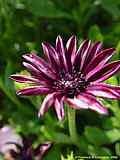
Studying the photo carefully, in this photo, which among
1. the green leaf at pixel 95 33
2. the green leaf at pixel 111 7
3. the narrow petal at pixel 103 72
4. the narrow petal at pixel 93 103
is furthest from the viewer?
the green leaf at pixel 111 7

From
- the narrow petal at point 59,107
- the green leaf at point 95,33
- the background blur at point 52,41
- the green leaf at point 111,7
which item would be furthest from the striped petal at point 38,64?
the green leaf at point 111,7

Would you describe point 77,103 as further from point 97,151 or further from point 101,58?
point 97,151

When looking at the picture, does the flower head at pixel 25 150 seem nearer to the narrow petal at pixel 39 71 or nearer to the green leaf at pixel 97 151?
the green leaf at pixel 97 151

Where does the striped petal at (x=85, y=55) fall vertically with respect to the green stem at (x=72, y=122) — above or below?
above

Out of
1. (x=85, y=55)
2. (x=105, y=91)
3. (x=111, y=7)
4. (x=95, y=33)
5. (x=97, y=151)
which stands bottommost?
(x=97, y=151)

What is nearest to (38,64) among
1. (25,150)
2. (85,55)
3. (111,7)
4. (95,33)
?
(85,55)

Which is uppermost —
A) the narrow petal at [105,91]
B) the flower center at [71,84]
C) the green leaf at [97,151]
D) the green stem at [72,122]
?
the flower center at [71,84]
